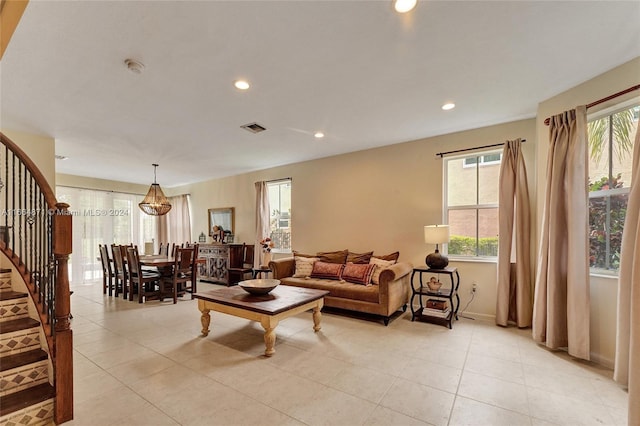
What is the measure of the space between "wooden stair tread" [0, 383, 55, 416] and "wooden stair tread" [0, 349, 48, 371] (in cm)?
18

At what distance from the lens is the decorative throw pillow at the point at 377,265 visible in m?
4.06

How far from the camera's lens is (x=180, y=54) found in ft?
7.04

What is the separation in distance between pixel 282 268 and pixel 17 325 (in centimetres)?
314

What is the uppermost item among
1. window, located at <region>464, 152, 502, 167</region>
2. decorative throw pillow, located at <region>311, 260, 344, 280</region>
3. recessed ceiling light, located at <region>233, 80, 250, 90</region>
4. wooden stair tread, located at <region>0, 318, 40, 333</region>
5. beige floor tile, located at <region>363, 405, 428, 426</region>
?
recessed ceiling light, located at <region>233, 80, 250, 90</region>

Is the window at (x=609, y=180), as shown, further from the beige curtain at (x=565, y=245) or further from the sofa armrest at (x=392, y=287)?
the sofa armrest at (x=392, y=287)

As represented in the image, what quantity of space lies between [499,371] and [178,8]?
3672 mm

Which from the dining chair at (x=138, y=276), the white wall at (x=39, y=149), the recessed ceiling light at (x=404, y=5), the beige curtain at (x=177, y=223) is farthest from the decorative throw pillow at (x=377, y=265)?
the beige curtain at (x=177, y=223)

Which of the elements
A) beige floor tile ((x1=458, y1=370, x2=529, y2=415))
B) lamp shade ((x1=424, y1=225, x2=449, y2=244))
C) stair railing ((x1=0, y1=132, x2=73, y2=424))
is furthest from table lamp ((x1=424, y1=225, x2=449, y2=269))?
stair railing ((x1=0, y1=132, x2=73, y2=424))

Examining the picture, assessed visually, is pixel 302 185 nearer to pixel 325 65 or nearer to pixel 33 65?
pixel 325 65

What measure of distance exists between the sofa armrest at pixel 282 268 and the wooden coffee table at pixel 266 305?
1092 millimetres

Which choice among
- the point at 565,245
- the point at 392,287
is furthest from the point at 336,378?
the point at 565,245

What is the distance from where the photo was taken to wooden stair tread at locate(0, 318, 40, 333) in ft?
6.73

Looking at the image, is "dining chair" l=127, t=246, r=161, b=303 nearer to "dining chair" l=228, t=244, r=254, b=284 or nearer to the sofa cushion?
"dining chair" l=228, t=244, r=254, b=284

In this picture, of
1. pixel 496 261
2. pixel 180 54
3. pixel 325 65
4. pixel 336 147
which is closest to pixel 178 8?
pixel 180 54
